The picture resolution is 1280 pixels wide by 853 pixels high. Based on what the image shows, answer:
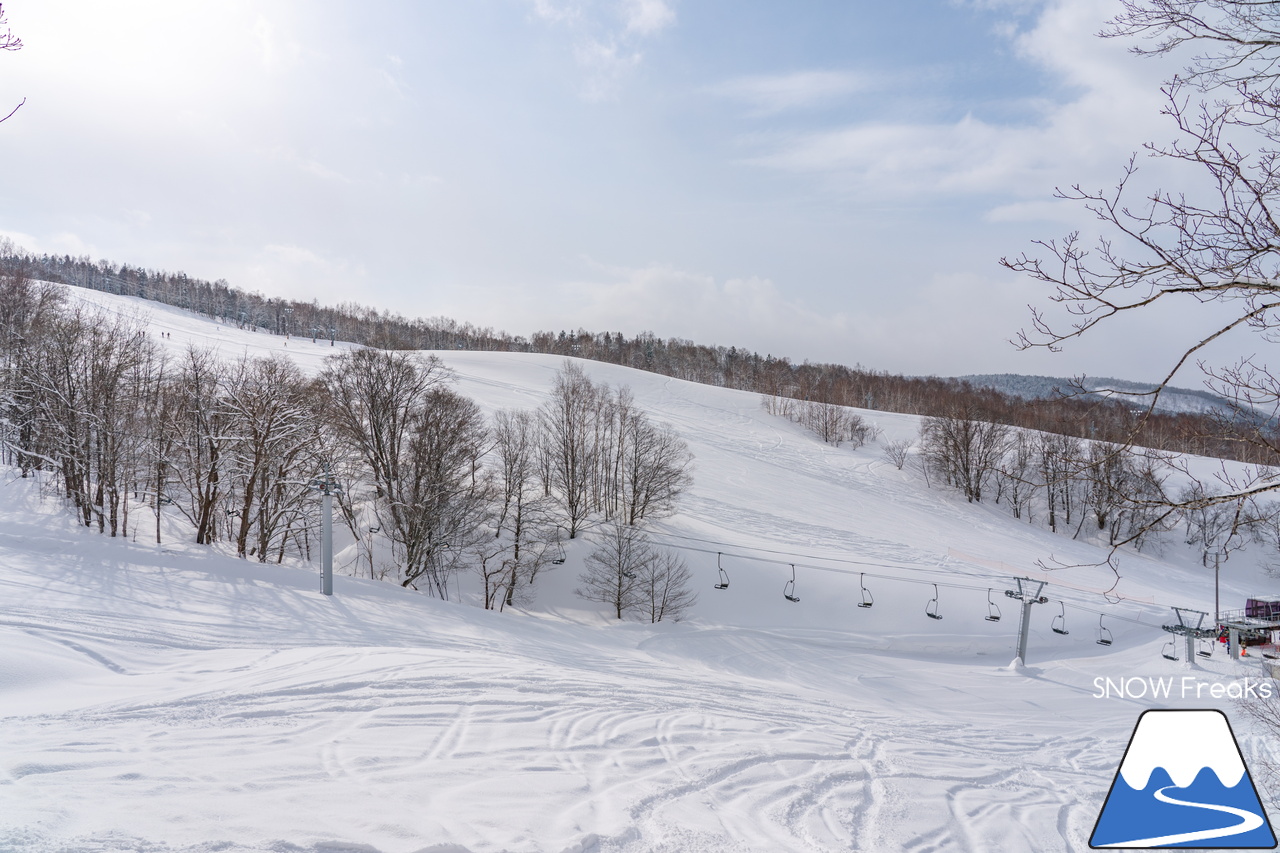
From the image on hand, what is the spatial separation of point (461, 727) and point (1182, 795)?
7073 mm

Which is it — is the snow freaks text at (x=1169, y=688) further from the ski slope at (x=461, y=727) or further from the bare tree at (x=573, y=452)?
the bare tree at (x=573, y=452)

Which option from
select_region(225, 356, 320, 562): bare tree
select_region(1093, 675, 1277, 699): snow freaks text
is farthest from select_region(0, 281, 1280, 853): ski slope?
select_region(225, 356, 320, 562): bare tree

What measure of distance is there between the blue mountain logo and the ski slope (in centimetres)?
248

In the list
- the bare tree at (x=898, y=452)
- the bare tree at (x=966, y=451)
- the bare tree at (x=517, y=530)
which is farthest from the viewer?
the bare tree at (x=898, y=452)

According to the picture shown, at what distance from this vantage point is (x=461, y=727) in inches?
287

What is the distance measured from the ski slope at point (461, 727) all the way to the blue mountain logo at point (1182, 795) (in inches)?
97.7

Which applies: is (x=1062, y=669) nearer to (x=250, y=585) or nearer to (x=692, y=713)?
(x=692, y=713)

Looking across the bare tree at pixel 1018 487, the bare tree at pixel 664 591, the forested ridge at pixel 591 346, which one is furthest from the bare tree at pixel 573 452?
the forested ridge at pixel 591 346

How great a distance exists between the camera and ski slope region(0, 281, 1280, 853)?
4.98 metres

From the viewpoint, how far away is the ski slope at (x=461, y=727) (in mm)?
4977

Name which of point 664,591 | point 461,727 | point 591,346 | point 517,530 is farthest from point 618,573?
point 591,346

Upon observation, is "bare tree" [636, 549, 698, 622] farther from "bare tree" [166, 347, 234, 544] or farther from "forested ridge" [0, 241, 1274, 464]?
"forested ridge" [0, 241, 1274, 464]

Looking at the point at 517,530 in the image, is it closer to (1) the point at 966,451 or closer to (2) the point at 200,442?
(2) the point at 200,442

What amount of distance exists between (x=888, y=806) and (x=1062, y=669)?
22.8m
